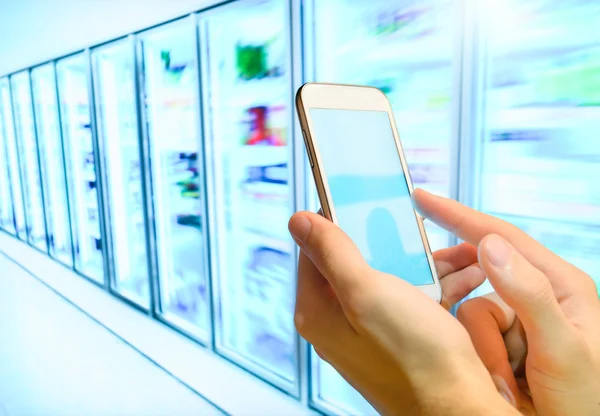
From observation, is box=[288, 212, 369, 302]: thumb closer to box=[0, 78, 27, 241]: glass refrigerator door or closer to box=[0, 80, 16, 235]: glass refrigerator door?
box=[0, 78, 27, 241]: glass refrigerator door

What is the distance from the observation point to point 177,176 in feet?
7.75

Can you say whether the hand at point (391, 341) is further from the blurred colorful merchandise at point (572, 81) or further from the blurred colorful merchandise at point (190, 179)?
the blurred colorful merchandise at point (190, 179)

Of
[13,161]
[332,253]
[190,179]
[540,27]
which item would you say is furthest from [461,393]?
[13,161]

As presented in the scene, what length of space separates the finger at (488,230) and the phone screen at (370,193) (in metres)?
0.05

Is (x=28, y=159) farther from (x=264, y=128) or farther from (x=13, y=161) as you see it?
(x=264, y=128)

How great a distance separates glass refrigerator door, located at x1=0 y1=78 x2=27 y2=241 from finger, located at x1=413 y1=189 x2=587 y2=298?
5122 mm

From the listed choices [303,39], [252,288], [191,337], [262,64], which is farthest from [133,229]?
[303,39]

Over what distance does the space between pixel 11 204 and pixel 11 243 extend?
0.59 metres

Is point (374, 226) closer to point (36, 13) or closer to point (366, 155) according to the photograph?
point (366, 155)

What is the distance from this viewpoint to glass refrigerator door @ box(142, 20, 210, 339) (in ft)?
7.20

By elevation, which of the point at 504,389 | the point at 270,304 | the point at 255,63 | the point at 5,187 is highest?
the point at 255,63

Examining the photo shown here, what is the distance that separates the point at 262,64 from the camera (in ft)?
5.83

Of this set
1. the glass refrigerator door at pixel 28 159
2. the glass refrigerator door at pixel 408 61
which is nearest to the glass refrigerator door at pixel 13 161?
the glass refrigerator door at pixel 28 159

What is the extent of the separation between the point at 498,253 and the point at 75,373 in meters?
2.29
